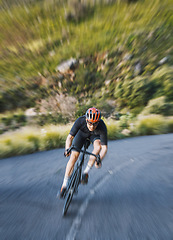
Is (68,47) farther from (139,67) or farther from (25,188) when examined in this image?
(25,188)

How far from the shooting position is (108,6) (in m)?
15.3

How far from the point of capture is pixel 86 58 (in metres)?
15.6

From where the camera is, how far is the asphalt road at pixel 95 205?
Result: 2088 millimetres

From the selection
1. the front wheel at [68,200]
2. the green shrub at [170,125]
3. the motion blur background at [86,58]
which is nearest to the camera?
the front wheel at [68,200]

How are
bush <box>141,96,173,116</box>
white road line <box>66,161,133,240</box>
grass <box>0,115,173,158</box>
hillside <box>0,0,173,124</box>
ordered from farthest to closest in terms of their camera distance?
1. hillside <box>0,0,173,124</box>
2. bush <box>141,96,173,116</box>
3. grass <box>0,115,173,158</box>
4. white road line <box>66,161,133,240</box>

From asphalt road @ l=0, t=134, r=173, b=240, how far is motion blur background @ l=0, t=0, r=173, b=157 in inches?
319

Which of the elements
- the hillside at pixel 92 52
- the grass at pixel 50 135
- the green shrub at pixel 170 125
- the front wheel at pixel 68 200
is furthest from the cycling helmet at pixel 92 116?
the hillside at pixel 92 52

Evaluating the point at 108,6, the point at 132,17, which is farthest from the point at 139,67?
the point at 108,6

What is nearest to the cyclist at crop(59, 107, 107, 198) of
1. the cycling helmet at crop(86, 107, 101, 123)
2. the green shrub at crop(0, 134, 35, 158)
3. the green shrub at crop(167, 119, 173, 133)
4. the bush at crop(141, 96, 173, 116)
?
the cycling helmet at crop(86, 107, 101, 123)

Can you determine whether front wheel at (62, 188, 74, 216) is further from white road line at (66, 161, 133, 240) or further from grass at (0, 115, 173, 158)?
grass at (0, 115, 173, 158)

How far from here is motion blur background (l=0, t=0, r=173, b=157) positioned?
1332cm

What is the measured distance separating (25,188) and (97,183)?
165 cm

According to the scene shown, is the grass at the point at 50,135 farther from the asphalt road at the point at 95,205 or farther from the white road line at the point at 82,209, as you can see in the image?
the white road line at the point at 82,209

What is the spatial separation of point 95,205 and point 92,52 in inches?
600
